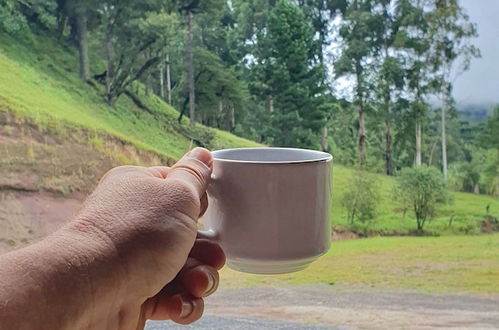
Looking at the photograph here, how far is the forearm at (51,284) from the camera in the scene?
40 cm

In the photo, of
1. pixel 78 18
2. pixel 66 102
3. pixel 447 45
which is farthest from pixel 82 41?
pixel 447 45

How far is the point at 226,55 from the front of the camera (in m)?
1.53

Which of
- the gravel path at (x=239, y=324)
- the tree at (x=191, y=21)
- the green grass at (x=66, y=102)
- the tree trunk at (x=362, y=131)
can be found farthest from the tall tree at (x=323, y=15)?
the gravel path at (x=239, y=324)

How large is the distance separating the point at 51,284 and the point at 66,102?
113 cm

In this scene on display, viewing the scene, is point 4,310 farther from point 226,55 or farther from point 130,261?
point 226,55

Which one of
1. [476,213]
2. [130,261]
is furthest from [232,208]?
[476,213]

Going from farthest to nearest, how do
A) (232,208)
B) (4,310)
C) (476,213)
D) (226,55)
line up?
(476,213) < (226,55) < (232,208) < (4,310)

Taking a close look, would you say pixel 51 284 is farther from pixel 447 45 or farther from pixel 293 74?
pixel 447 45

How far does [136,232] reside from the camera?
465 mm

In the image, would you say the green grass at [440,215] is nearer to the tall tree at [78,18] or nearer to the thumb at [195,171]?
the tall tree at [78,18]

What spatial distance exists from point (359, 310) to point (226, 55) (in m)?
0.77

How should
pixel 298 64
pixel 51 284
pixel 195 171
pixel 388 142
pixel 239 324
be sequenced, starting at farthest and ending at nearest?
1. pixel 388 142
2. pixel 298 64
3. pixel 239 324
4. pixel 195 171
5. pixel 51 284

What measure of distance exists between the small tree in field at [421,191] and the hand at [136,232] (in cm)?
123

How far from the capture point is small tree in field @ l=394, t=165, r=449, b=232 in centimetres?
167
